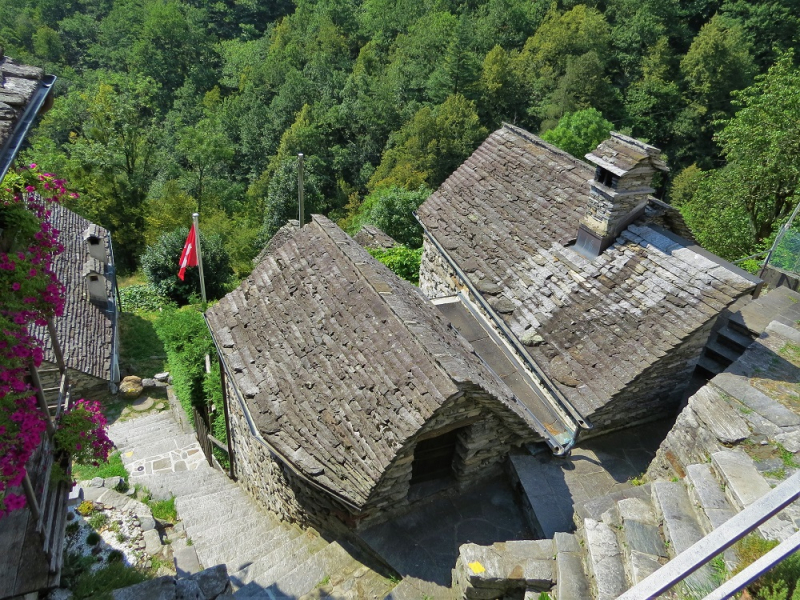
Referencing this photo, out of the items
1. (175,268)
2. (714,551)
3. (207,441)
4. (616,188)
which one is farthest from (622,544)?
(175,268)

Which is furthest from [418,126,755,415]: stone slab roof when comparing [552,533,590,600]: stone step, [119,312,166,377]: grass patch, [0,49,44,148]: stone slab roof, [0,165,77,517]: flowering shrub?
[119,312,166,377]: grass patch

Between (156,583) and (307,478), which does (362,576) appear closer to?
(307,478)

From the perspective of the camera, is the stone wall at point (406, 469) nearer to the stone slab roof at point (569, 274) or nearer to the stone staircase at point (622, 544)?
the stone staircase at point (622, 544)

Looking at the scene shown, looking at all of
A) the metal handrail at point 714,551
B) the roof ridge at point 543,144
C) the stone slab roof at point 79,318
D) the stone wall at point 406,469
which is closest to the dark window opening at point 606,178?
the roof ridge at point 543,144

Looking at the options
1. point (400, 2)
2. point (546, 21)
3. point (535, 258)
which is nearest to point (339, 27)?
point (400, 2)

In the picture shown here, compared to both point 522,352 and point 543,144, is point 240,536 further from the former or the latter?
point 543,144
